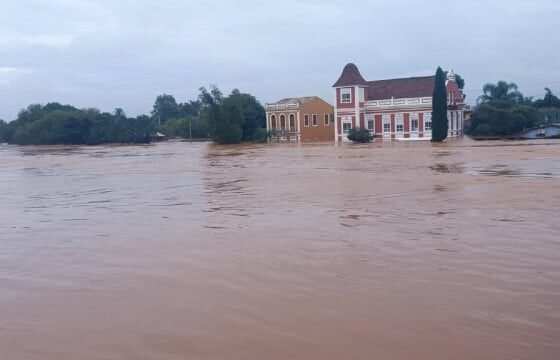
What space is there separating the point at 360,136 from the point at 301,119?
39.2ft

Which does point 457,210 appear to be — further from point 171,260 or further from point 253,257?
point 171,260

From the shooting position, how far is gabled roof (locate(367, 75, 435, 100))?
2148 inches

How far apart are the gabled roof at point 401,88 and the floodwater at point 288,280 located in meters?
43.8

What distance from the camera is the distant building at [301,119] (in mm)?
63438

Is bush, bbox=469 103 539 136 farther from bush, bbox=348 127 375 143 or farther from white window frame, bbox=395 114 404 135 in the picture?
bush, bbox=348 127 375 143

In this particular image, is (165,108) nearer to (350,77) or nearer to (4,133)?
(4,133)

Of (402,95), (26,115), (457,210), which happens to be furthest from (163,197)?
(26,115)

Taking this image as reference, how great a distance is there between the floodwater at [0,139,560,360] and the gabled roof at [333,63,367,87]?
150 feet

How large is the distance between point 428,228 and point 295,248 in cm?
231

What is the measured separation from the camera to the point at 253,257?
706cm

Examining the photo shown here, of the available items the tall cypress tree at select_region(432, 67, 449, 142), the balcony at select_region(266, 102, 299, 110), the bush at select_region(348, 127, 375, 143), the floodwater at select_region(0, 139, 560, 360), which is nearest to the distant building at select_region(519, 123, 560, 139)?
the tall cypress tree at select_region(432, 67, 449, 142)

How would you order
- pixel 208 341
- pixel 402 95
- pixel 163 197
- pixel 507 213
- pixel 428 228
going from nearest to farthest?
pixel 208 341, pixel 428 228, pixel 507 213, pixel 163 197, pixel 402 95

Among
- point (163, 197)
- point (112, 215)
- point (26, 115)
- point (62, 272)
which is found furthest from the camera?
point (26, 115)

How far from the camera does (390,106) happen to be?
5509 cm
